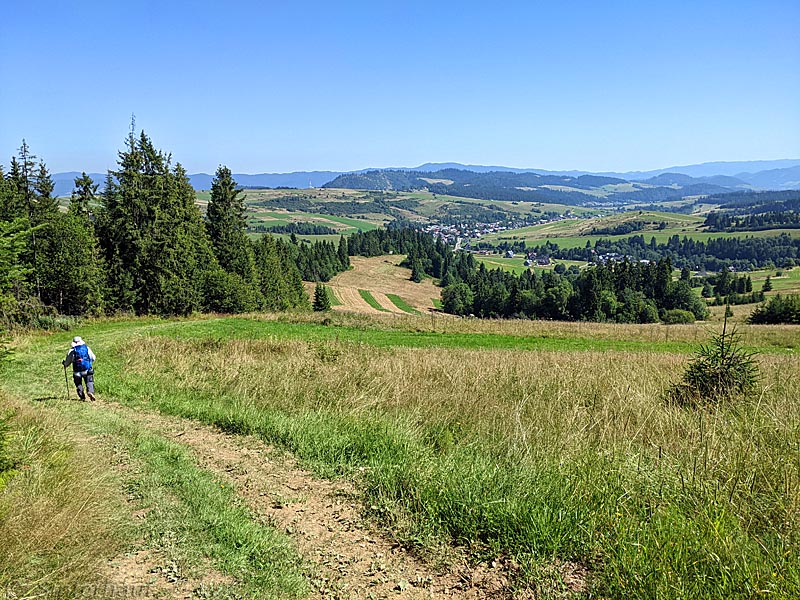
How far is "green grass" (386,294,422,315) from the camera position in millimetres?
86869

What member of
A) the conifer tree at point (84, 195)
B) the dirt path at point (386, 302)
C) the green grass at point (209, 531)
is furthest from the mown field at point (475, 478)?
the dirt path at point (386, 302)

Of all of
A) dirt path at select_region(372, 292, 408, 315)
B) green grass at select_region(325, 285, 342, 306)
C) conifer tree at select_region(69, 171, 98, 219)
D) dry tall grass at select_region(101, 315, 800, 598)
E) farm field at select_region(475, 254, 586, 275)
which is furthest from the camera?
farm field at select_region(475, 254, 586, 275)

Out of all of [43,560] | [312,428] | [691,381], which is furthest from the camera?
[691,381]

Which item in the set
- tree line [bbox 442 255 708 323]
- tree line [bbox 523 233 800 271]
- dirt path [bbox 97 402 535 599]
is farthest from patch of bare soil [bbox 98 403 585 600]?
tree line [bbox 523 233 800 271]

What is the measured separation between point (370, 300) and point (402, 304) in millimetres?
6068

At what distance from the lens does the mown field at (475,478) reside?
143 inches

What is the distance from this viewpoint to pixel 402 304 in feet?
303

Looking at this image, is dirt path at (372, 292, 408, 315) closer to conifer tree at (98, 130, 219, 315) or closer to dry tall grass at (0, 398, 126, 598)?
conifer tree at (98, 130, 219, 315)

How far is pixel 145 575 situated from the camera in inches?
160

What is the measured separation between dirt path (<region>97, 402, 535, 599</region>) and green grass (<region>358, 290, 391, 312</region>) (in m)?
76.5

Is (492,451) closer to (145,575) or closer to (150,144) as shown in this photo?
(145,575)

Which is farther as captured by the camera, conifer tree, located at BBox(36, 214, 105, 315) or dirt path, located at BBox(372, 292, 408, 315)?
dirt path, located at BBox(372, 292, 408, 315)

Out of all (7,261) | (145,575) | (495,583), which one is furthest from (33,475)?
(495,583)

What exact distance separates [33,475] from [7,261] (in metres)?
2.51
